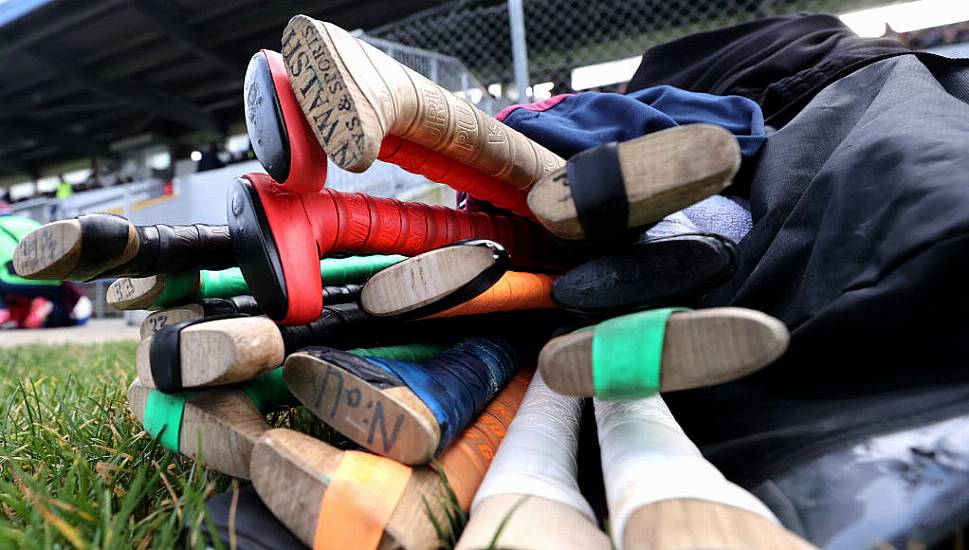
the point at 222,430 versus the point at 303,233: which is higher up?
the point at 303,233

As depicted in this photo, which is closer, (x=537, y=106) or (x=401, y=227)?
(x=401, y=227)

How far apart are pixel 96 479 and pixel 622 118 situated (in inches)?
25.0

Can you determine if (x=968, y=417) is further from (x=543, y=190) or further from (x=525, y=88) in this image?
(x=525, y=88)

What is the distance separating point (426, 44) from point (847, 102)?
9.66 feet

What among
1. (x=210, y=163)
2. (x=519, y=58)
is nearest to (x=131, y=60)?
(x=210, y=163)

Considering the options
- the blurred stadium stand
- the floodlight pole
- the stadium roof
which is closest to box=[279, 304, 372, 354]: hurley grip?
the floodlight pole

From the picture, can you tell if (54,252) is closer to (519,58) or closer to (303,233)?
(303,233)

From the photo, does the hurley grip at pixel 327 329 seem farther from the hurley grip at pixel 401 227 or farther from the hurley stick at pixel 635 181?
the hurley stick at pixel 635 181

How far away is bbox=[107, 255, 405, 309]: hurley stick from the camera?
0.55m

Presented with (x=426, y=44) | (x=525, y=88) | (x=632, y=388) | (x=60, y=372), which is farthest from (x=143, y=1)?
(x=632, y=388)

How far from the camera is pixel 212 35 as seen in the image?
17.9 ft

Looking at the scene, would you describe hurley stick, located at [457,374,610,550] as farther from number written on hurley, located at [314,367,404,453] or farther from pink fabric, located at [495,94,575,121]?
pink fabric, located at [495,94,575,121]

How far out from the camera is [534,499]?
0.32m

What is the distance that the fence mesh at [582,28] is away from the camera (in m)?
3.79
